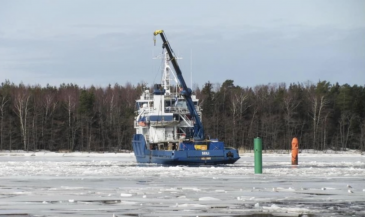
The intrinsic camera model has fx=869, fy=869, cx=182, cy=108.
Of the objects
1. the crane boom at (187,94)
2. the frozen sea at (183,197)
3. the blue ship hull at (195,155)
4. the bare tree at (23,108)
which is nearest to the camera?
the frozen sea at (183,197)

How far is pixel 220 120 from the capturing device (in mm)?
103562

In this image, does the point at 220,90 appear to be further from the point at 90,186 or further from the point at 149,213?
the point at 149,213

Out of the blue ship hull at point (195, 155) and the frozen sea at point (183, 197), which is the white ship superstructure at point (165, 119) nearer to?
the blue ship hull at point (195, 155)

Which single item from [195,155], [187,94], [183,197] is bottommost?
[183,197]

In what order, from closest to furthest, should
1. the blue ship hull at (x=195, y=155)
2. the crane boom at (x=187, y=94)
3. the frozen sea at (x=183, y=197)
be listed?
the frozen sea at (x=183, y=197) → the blue ship hull at (x=195, y=155) → the crane boom at (x=187, y=94)

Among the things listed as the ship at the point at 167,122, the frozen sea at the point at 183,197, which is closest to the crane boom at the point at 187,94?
the ship at the point at 167,122

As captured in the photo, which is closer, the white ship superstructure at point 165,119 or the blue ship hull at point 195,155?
the blue ship hull at point 195,155

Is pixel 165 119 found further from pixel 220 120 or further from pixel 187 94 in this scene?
pixel 220 120

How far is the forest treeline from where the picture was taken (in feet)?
336

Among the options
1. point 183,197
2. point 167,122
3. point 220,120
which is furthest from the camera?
point 220,120

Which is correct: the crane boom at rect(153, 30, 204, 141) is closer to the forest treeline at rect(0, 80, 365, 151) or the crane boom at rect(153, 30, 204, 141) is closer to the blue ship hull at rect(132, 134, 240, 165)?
the blue ship hull at rect(132, 134, 240, 165)

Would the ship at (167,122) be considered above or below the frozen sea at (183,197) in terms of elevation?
above

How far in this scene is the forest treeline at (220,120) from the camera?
102312mm

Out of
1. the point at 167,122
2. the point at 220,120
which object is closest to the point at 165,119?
the point at 167,122
